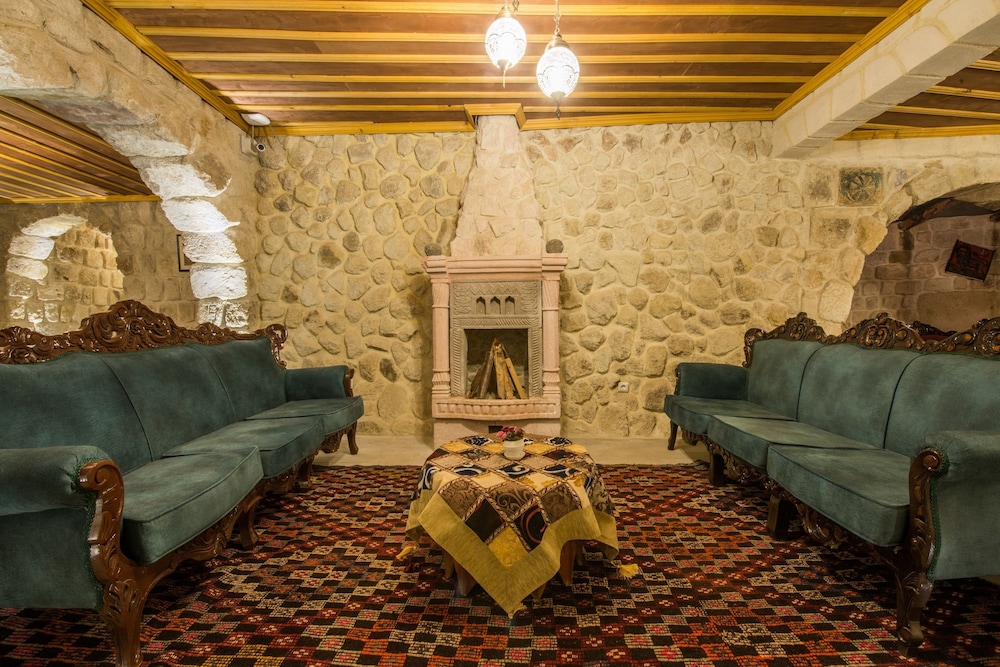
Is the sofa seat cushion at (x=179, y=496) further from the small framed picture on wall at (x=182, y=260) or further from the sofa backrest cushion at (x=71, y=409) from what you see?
the small framed picture on wall at (x=182, y=260)

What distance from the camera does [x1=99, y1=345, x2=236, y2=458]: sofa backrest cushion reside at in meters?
2.22

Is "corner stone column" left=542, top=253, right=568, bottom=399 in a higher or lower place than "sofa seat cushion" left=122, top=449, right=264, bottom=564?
higher

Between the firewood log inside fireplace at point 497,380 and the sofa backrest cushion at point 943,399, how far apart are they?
7.56 ft

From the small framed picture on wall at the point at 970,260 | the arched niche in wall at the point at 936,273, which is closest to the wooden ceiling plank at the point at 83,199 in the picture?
the arched niche in wall at the point at 936,273

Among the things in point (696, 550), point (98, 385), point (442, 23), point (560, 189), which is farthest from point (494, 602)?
point (560, 189)

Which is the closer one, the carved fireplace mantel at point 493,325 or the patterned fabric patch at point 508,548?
the patterned fabric patch at point 508,548

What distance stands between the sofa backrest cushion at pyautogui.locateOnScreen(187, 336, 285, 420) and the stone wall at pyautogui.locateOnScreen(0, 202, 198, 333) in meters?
A: 2.01

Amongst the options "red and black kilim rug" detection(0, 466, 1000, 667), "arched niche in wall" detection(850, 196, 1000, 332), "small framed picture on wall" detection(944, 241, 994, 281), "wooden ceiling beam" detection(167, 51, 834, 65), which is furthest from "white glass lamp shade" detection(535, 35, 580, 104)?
"small framed picture on wall" detection(944, 241, 994, 281)

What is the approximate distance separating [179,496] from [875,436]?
2.85m

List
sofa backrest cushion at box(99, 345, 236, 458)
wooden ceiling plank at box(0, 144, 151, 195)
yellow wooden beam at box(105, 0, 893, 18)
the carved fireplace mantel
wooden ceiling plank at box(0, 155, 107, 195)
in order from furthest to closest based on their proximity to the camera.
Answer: wooden ceiling plank at box(0, 155, 107, 195) → wooden ceiling plank at box(0, 144, 151, 195) → the carved fireplace mantel → yellow wooden beam at box(105, 0, 893, 18) → sofa backrest cushion at box(99, 345, 236, 458)

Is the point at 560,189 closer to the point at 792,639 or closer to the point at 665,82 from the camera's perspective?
the point at 665,82

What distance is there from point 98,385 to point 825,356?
352 centimetres

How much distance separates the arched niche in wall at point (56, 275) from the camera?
17.7ft

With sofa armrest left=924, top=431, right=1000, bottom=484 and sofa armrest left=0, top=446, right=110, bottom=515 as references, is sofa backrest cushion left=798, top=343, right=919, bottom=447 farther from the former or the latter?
sofa armrest left=0, top=446, right=110, bottom=515
